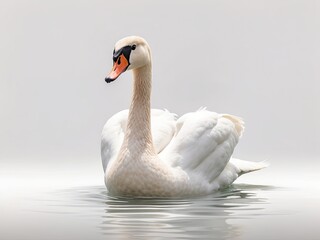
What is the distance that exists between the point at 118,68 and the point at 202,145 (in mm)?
1252

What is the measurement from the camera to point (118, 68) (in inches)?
410

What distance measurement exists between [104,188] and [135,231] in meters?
3.26

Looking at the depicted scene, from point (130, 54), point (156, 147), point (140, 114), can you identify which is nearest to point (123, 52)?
point (130, 54)

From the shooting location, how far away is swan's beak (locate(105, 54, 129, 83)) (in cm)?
1020

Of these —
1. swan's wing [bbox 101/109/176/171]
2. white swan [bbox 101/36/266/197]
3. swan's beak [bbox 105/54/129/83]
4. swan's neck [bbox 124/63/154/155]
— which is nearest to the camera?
swan's beak [bbox 105/54/129/83]

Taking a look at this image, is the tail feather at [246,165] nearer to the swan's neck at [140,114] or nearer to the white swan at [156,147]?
the white swan at [156,147]

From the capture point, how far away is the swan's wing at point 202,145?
35.4 feet

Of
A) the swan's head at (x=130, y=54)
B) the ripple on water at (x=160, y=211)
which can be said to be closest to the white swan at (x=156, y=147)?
the swan's head at (x=130, y=54)

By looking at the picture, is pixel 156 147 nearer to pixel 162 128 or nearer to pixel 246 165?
pixel 162 128

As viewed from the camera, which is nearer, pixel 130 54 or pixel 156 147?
pixel 130 54

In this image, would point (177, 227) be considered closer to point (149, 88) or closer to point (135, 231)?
point (135, 231)

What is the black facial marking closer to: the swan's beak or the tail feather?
the swan's beak

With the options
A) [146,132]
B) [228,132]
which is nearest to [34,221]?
[146,132]

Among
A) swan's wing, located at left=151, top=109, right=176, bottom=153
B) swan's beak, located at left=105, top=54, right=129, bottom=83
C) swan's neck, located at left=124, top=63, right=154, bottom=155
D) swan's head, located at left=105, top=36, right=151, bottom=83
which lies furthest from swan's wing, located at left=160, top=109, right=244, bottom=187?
swan's beak, located at left=105, top=54, right=129, bottom=83
